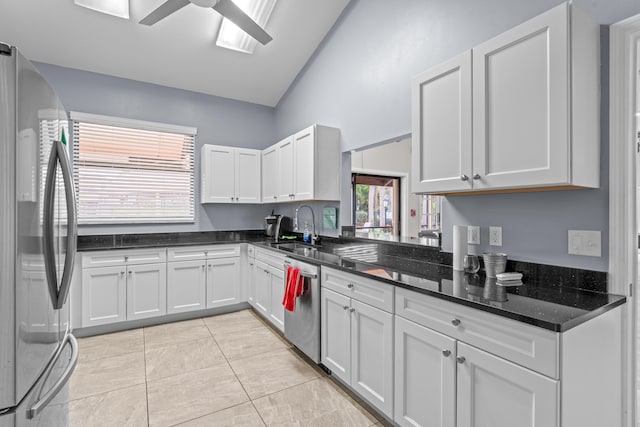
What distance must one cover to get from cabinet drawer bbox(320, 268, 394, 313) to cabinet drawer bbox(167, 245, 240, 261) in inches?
74.9

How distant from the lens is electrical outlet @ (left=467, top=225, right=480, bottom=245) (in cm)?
214

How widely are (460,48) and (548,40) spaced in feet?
2.87

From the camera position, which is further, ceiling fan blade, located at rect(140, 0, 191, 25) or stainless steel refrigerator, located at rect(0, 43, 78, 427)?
ceiling fan blade, located at rect(140, 0, 191, 25)

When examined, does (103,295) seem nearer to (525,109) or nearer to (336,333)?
(336,333)

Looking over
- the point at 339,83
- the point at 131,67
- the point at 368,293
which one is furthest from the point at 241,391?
the point at 131,67

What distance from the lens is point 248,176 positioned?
4.52 m

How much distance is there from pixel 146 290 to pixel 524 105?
150 inches

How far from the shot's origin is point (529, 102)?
154 cm

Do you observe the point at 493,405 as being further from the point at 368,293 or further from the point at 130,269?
the point at 130,269

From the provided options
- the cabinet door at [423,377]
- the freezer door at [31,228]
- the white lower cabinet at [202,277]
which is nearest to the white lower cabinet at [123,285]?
the white lower cabinet at [202,277]

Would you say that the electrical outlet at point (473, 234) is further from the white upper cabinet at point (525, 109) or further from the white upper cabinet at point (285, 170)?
the white upper cabinet at point (285, 170)

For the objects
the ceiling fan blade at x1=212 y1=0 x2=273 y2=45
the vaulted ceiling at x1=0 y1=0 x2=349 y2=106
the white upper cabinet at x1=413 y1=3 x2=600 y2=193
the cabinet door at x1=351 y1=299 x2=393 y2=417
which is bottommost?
the cabinet door at x1=351 y1=299 x2=393 y2=417

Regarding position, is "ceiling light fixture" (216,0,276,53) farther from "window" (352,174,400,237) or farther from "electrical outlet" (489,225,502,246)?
"electrical outlet" (489,225,502,246)

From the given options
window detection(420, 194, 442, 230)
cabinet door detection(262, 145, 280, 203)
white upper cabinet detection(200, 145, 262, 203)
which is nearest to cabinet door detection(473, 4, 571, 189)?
cabinet door detection(262, 145, 280, 203)
